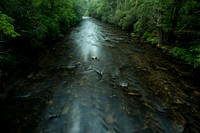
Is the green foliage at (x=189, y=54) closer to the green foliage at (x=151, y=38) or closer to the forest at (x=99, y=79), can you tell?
the forest at (x=99, y=79)

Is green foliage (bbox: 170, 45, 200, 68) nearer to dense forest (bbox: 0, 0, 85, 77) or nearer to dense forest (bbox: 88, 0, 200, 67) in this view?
dense forest (bbox: 88, 0, 200, 67)

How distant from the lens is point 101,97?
7.52m

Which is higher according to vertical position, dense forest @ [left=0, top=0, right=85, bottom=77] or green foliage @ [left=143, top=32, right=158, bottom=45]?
dense forest @ [left=0, top=0, right=85, bottom=77]

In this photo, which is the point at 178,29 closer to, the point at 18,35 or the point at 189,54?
the point at 189,54

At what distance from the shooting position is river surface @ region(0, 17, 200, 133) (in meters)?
5.95

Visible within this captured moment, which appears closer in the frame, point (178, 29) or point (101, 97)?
point (101, 97)

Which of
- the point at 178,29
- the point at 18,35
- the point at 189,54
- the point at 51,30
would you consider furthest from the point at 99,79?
the point at 51,30

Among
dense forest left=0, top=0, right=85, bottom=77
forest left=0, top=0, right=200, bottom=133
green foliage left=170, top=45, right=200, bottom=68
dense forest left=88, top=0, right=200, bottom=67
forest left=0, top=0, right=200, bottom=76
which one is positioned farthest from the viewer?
dense forest left=88, top=0, right=200, bottom=67

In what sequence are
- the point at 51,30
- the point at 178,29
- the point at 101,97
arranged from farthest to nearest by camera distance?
the point at 51,30, the point at 178,29, the point at 101,97

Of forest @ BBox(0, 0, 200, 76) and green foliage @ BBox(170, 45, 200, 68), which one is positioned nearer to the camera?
forest @ BBox(0, 0, 200, 76)

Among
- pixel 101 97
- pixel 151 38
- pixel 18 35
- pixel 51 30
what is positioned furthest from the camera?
pixel 151 38

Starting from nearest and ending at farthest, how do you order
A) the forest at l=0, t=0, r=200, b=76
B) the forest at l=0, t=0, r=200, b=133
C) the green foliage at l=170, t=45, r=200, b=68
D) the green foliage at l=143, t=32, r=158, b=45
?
the forest at l=0, t=0, r=200, b=133 → the forest at l=0, t=0, r=200, b=76 → the green foliage at l=170, t=45, r=200, b=68 → the green foliage at l=143, t=32, r=158, b=45

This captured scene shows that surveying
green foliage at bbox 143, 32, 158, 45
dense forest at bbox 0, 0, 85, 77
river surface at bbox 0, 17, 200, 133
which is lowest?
river surface at bbox 0, 17, 200, 133

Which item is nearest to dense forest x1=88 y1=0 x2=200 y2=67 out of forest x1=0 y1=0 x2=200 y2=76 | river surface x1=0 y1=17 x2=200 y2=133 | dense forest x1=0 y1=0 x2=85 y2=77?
forest x1=0 y1=0 x2=200 y2=76
